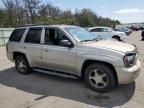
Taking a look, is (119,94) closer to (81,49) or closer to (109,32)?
(81,49)

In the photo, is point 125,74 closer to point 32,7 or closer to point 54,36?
point 54,36

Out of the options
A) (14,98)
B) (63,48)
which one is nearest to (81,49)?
(63,48)

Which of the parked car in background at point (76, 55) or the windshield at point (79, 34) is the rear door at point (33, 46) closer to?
the parked car in background at point (76, 55)

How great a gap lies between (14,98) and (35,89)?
2.46ft

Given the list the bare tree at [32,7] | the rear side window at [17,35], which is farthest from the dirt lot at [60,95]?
the bare tree at [32,7]

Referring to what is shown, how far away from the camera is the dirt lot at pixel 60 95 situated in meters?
4.80

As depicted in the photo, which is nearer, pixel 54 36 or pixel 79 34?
pixel 79 34

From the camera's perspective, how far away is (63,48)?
19.4 feet

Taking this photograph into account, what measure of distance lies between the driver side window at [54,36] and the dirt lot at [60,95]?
125cm

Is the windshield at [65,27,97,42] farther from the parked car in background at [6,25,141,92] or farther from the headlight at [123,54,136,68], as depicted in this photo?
the headlight at [123,54,136,68]

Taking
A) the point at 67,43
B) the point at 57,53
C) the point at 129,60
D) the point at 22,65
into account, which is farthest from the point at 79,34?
the point at 22,65

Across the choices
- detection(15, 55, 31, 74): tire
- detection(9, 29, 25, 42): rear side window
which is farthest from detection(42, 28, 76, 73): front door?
detection(9, 29, 25, 42): rear side window

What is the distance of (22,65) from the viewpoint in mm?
7512

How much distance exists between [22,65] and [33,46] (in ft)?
3.59
